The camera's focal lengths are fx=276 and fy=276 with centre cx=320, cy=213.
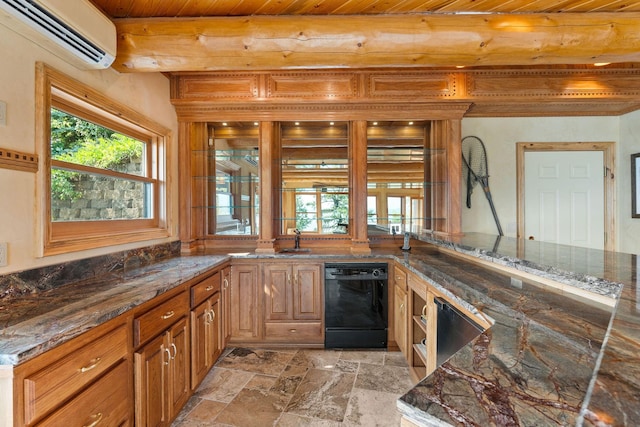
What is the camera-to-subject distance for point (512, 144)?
319 cm

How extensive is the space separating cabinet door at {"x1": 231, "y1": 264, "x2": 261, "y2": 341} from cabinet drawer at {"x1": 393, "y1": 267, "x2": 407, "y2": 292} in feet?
4.27

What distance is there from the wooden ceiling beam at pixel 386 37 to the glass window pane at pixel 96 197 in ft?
2.67

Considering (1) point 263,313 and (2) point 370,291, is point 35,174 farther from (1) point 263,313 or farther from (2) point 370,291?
(2) point 370,291

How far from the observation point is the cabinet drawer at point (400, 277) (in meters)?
2.30

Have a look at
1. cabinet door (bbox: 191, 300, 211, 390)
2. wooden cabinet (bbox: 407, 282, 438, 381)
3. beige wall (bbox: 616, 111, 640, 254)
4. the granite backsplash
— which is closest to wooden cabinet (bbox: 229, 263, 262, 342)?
cabinet door (bbox: 191, 300, 211, 390)

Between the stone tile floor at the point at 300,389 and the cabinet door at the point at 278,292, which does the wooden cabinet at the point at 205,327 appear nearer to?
the stone tile floor at the point at 300,389

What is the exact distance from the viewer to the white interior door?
3.15 m

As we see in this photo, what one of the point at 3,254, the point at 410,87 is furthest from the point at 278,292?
the point at 410,87

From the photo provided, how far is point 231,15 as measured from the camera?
72.9 inches

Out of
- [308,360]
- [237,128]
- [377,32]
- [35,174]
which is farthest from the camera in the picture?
[237,128]

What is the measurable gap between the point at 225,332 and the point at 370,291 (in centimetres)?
137

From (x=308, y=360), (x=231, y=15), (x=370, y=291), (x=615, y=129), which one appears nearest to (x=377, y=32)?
(x=231, y=15)

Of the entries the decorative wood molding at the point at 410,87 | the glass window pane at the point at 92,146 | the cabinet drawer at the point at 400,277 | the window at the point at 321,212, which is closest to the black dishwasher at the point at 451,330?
the cabinet drawer at the point at 400,277

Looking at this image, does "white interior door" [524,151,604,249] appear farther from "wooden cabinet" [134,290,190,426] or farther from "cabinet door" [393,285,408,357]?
"wooden cabinet" [134,290,190,426]
